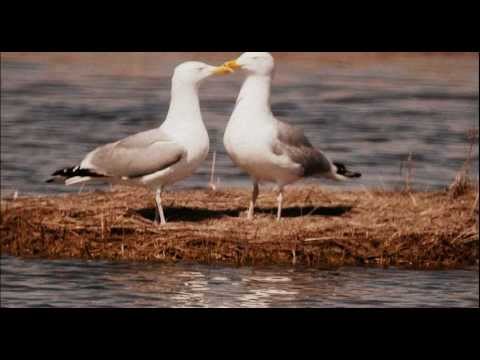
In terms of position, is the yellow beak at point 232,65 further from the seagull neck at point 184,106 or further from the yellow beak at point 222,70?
the seagull neck at point 184,106

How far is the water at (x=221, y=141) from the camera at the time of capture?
42.7ft

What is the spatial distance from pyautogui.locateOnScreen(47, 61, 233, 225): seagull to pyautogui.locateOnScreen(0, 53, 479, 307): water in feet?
2.97

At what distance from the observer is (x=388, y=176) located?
61.4 ft

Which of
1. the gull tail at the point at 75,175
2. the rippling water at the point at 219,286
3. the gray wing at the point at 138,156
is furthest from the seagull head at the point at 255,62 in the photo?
the rippling water at the point at 219,286

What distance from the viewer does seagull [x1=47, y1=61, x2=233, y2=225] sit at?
45.6ft

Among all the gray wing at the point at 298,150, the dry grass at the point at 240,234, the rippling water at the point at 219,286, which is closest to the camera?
the rippling water at the point at 219,286

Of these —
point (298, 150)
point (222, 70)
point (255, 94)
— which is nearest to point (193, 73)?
point (222, 70)

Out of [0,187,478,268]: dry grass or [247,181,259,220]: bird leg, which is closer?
[0,187,478,268]: dry grass

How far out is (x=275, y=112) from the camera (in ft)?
78.5

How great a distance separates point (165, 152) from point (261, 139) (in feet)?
2.86

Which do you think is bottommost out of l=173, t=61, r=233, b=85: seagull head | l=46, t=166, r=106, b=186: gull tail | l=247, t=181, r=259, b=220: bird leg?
l=247, t=181, r=259, b=220: bird leg

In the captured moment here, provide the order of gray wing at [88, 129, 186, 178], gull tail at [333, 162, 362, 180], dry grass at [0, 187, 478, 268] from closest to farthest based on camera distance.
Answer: dry grass at [0, 187, 478, 268] < gray wing at [88, 129, 186, 178] < gull tail at [333, 162, 362, 180]

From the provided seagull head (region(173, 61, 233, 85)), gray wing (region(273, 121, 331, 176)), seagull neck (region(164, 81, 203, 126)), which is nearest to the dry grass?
gray wing (region(273, 121, 331, 176))

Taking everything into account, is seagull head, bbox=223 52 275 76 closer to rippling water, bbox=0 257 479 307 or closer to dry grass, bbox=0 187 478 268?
dry grass, bbox=0 187 478 268
